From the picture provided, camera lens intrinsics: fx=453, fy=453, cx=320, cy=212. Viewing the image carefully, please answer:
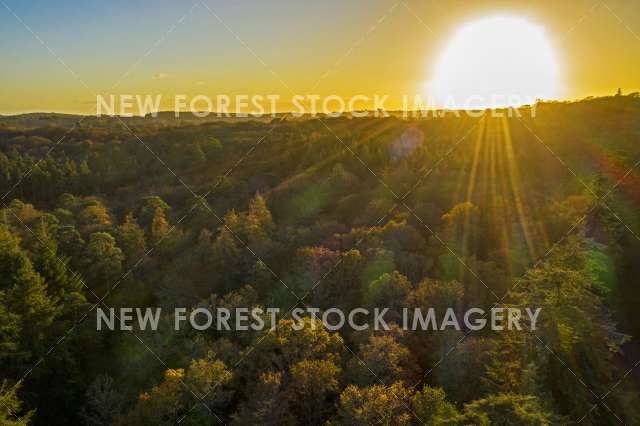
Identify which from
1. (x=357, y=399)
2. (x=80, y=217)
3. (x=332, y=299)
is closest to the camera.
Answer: (x=357, y=399)

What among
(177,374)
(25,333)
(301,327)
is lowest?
(25,333)

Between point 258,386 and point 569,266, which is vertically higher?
point 569,266

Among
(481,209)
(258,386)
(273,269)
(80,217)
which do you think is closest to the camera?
(258,386)

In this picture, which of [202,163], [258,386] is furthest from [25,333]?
[202,163]

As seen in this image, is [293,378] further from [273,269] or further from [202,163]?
[202,163]

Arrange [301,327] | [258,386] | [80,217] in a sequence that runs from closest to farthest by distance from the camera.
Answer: [258,386] → [301,327] → [80,217]

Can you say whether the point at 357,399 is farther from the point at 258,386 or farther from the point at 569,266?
the point at 569,266

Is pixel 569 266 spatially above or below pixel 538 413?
above

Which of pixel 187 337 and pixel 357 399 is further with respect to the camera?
pixel 187 337

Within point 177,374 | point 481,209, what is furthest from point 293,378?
point 481,209
